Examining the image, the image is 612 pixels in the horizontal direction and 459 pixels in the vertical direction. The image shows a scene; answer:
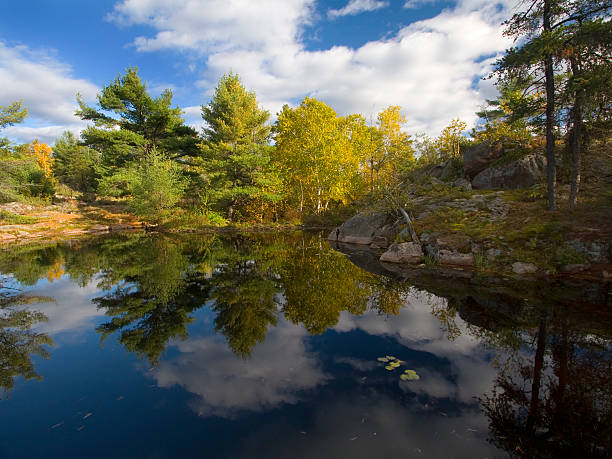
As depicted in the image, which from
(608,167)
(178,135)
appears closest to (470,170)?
A: (608,167)

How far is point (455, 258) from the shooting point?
11.2m

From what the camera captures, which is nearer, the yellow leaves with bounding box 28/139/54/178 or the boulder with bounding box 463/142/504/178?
the boulder with bounding box 463/142/504/178

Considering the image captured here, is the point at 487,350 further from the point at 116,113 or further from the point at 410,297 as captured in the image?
the point at 116,113

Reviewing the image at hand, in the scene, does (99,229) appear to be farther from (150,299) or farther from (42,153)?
(42,153)

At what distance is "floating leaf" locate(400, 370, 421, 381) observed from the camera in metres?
4.26

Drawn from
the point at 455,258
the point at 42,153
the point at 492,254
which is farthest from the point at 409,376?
the point at 42,153

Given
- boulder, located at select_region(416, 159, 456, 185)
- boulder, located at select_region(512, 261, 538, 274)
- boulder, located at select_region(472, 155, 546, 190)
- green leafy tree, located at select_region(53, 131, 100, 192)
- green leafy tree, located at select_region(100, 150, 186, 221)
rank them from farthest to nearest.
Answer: green leafy tree, located at select_region(53, 131, 100, 192) < green leafy tree, located at select_region(100, 150, 186, 221) < boulder, located at select_region(416, 159, 456, 185) < boulder, located at select_region(472, 155, 546, 190) < boulder, located at select_region(512, 261, 538, 274)

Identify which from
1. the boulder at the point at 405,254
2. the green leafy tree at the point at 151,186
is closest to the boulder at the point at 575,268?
the boulder at the point at 405,254

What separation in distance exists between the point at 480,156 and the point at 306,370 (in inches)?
789

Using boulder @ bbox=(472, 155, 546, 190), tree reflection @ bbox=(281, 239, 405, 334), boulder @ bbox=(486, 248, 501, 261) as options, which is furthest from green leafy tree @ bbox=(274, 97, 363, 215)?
boulder @ bbox=(486, 248, 501, 261)

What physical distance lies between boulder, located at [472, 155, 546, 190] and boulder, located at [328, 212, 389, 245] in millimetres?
7070

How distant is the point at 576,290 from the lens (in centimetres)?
777

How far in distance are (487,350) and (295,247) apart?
500 inches

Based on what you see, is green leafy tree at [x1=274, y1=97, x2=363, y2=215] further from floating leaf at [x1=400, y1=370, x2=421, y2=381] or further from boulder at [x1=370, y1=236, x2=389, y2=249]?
floating leaf at [x1=400, y1=370, x2=421, y2=381]
